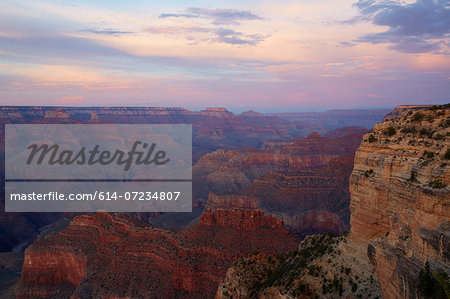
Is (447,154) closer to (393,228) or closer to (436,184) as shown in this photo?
(436,184)

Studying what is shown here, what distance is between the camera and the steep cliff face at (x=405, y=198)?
1222 centimetres

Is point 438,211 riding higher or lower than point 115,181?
higher

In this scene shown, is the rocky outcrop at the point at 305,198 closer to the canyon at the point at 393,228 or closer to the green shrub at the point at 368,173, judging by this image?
the canyon at the point at 393,228

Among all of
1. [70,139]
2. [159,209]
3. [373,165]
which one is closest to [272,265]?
[373,165]

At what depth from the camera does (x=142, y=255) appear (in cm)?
3497

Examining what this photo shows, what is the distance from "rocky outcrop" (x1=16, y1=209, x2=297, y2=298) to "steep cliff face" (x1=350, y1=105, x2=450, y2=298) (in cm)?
1778

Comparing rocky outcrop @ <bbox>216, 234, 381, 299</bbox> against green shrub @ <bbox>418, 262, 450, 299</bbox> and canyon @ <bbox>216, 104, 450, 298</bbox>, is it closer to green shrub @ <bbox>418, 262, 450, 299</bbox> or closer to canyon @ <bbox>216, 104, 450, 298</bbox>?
canyon @ <bbox>216, 104, 450, 298</bbox>

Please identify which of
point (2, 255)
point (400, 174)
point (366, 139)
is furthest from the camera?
point (2, 255)

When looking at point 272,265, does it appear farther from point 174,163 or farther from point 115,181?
point 174,163

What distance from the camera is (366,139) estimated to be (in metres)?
17.8

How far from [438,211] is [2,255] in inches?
2534

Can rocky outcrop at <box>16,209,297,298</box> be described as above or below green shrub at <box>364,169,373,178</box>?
below

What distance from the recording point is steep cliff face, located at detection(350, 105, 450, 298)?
40.1 ft

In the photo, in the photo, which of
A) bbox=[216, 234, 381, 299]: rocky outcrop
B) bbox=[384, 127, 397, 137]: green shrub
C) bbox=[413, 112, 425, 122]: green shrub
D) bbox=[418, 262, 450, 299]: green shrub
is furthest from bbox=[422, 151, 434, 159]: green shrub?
bbox=[216, 234, 381, 299]: rocky outcrop
